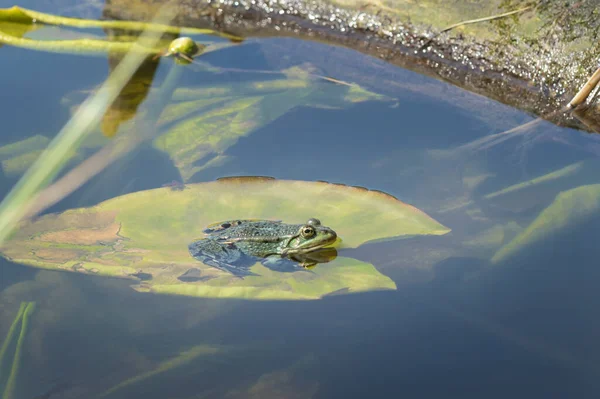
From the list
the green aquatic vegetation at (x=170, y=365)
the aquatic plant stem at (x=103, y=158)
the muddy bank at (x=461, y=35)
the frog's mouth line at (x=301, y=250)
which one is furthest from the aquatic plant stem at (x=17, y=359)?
the muddy bank at (x=461, y=35)

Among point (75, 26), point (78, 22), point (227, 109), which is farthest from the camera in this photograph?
→ point (75, 26)

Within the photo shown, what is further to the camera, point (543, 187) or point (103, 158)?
point (103, 158)

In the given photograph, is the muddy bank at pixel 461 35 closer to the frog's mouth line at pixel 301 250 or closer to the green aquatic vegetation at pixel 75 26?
the green aquatic vegetation at pixel 75 26

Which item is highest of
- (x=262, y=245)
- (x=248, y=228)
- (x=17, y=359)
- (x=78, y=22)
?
(x=78, y=22)

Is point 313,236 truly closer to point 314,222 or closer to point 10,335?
point 314,222

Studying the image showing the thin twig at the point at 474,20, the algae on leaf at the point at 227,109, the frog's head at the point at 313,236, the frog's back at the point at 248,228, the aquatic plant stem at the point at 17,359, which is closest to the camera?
the aquatic plant stem at the point at 17,359

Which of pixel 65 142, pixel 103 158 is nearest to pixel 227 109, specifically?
pixel 103 158

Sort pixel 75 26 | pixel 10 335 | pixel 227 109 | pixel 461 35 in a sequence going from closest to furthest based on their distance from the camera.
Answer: pixel 10 335, pixel 227 109, pixel 461 35, pixel 75 26
